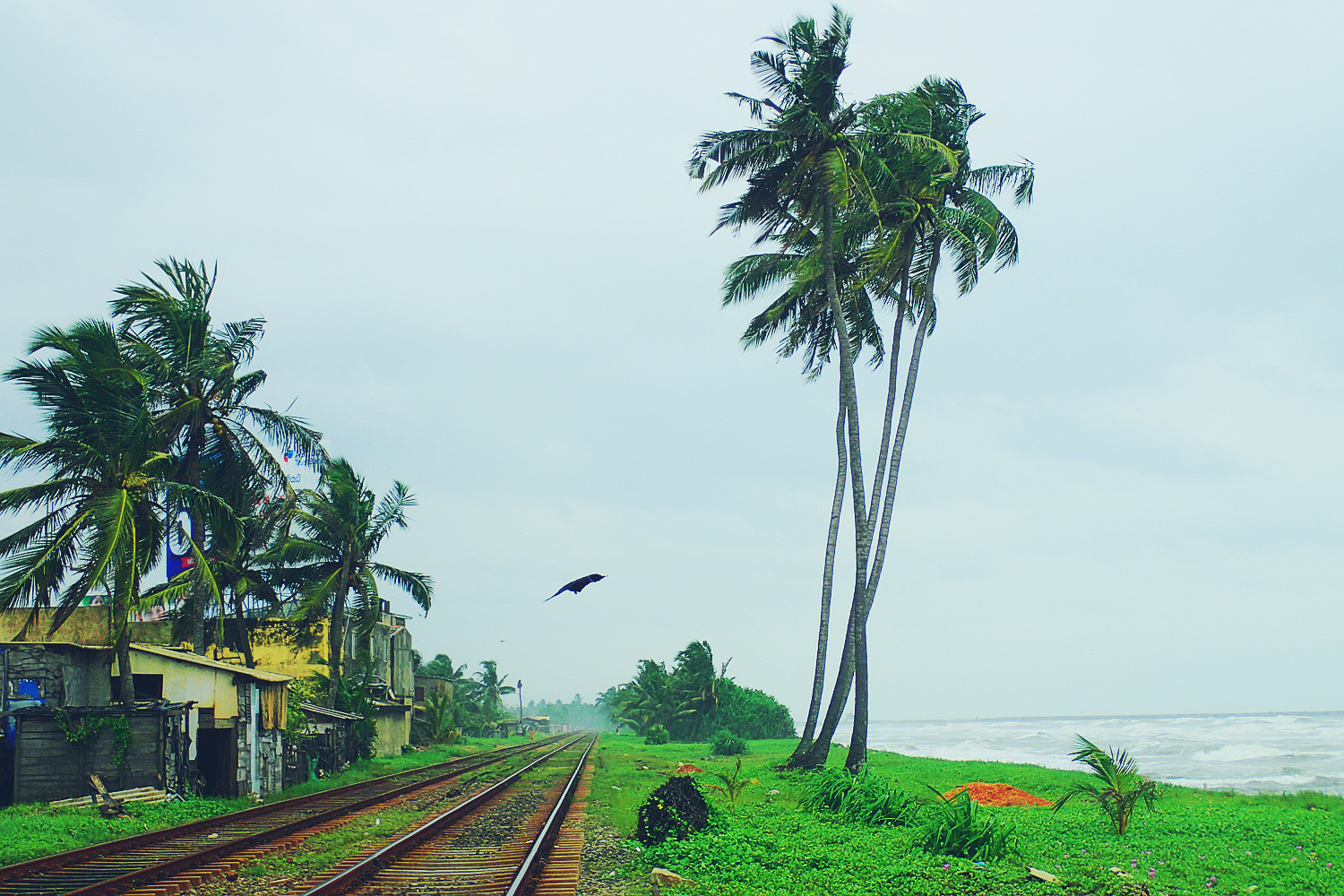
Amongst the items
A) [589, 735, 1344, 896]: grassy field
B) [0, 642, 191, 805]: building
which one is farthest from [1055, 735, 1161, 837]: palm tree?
[0, 642, 191, 805]: building

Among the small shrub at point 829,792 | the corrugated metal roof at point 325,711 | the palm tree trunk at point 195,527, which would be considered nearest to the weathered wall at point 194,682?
the palm tree trunk at point 195,527

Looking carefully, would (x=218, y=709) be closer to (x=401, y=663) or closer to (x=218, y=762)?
(x=218, y=762)

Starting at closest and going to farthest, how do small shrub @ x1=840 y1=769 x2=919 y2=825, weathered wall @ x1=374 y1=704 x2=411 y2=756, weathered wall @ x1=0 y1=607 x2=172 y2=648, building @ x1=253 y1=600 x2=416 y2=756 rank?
small shrub @ x1=840 y1=769 x2=919 y2=825
weathered wall @ x1=0 y1=607 x2=172 y2=648
weathered wall @ x1=374 y1=704 x2=411 y2=756
building @ x1=253 y1=600 x2=416 y2=756

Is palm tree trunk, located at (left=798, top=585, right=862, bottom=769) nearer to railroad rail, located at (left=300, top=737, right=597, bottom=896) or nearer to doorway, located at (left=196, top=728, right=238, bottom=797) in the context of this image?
railroad rail, located at (left=300, top=737, right=597, bottom=896)

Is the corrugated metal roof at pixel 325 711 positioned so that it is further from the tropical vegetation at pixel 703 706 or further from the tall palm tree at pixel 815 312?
the tropical vegetation at pixel 703 706

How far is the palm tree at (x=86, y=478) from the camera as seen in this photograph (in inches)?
693

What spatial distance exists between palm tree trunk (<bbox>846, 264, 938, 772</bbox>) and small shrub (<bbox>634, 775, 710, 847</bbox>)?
8916mm

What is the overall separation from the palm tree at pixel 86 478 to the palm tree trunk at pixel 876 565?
1508 cm

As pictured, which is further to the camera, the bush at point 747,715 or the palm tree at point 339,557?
the bush at point 747,715

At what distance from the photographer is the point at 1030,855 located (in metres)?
10.9

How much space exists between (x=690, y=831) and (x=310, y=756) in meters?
17.4

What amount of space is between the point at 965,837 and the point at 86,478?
1760cm

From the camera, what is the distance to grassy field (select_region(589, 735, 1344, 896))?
9.21 meters

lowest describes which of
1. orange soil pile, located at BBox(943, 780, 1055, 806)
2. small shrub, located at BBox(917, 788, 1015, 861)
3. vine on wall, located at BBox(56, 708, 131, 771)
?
orange soil pile, located at BBox(943, 780, 1055, 806)
